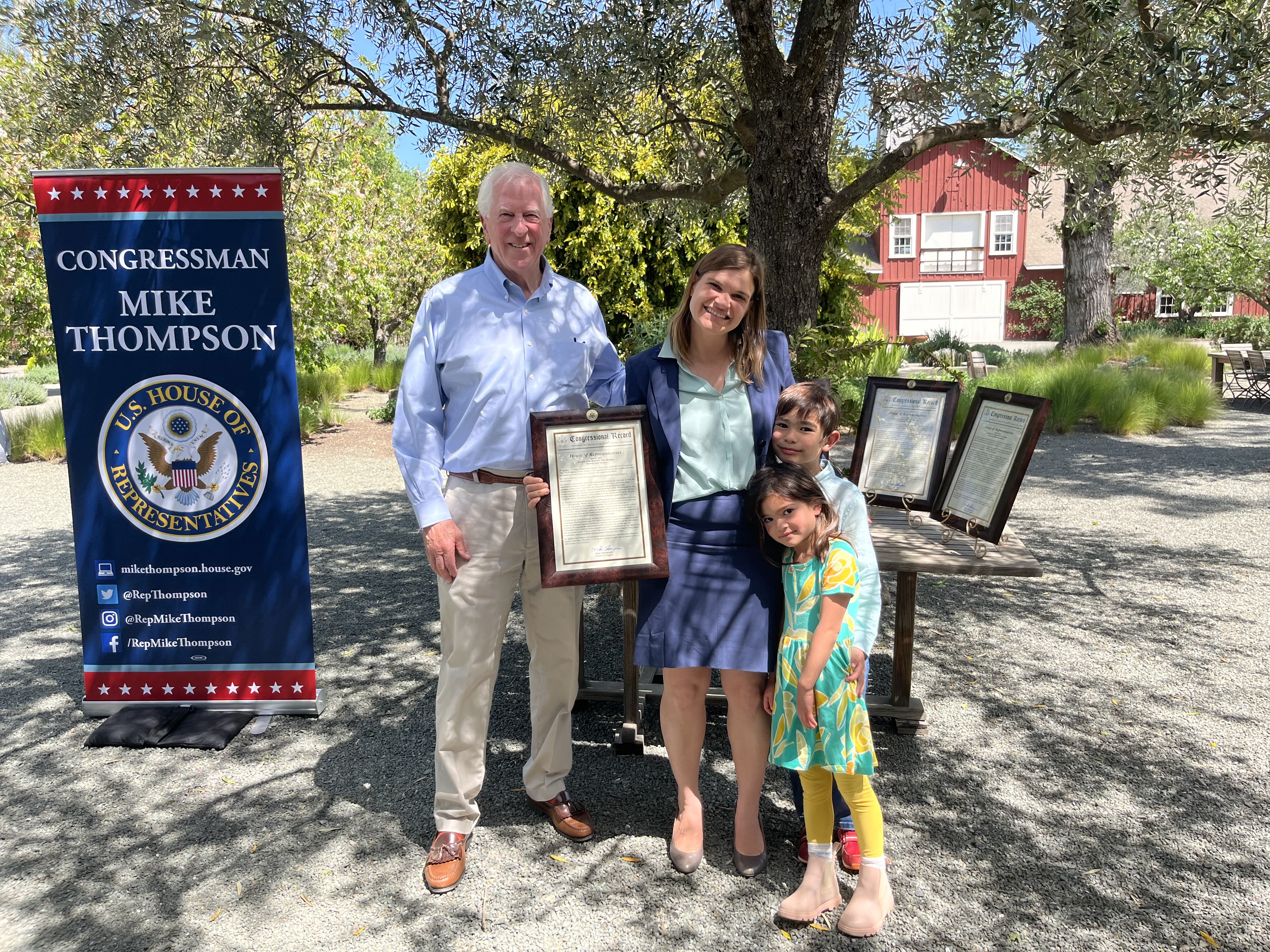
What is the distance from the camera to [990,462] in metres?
3.79

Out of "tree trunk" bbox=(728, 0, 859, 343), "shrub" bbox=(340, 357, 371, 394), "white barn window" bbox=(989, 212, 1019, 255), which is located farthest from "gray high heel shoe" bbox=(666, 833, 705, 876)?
"white barn window" bbox=(989, 212, 1019, 255)

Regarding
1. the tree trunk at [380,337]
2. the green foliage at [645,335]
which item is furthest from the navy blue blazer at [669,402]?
the tree trunk at [380,337]

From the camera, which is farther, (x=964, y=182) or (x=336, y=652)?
(x=964, y=182)

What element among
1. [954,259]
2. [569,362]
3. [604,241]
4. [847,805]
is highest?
[954,259]

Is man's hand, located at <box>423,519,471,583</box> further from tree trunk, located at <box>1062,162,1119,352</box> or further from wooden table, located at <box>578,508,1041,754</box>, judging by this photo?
tree trunk, located at <box>1062,162,1119,352</box>

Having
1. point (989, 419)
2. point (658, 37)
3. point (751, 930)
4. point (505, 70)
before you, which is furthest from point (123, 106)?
point (751, 930)

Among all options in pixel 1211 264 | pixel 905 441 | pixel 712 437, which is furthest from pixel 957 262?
pixel 712 437

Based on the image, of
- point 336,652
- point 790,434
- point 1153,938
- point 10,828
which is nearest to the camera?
point 1153,938

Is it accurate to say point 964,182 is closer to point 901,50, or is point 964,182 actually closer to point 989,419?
point 901,50

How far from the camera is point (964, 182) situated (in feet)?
125

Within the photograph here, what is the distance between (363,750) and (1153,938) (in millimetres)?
2986

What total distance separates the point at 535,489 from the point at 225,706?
234 centimetres

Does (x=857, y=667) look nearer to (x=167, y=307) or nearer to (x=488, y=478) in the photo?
(x=488, y=478)

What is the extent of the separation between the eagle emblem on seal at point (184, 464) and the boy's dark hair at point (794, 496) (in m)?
2.59
